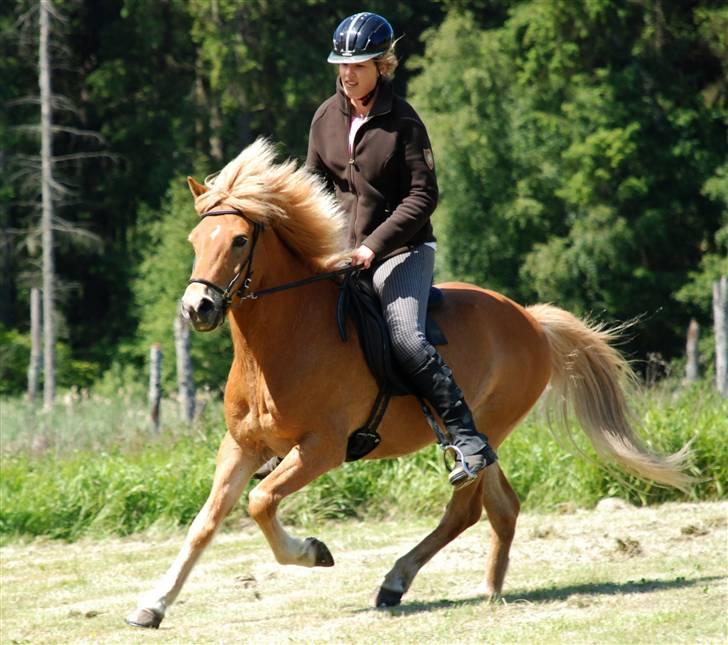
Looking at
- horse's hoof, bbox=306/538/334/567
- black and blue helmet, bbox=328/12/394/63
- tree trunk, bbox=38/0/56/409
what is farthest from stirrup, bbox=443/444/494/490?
tree trunk, bbox=38/0/56/409

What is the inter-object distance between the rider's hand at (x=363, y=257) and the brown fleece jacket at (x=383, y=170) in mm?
35

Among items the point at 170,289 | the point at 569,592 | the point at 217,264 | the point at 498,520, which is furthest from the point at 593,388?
the point at 170,289

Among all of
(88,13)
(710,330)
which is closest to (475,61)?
(710,330)

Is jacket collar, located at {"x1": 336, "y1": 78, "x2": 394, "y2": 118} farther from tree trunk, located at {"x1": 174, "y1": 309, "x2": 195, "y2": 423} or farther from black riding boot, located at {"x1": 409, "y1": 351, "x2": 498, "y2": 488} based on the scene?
tree trunk, located at {"x1": 174, "y1": 309, "x2": 195, "y2": 423}

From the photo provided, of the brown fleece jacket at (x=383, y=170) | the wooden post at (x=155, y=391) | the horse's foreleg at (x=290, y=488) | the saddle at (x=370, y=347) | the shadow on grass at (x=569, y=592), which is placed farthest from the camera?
the wooden post at (x=155, y=391)

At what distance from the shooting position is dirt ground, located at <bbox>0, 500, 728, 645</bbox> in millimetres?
6879

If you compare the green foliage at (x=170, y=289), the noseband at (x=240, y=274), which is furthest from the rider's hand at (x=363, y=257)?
the green foliage at (x=170, y=289)

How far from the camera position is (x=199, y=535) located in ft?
22.9

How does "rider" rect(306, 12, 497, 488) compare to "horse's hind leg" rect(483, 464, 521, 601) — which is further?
"horse's hind leg" rect(483, 464, 521, 601)

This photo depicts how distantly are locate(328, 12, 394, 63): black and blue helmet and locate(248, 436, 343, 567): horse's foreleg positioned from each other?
2.07 metres

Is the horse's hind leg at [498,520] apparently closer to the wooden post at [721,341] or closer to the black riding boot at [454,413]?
the black riding boot at [454,413]

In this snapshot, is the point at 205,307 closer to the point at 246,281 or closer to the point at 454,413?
the point at 246,281

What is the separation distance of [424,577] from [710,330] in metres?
27.0

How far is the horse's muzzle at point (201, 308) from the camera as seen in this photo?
6.31 meters
